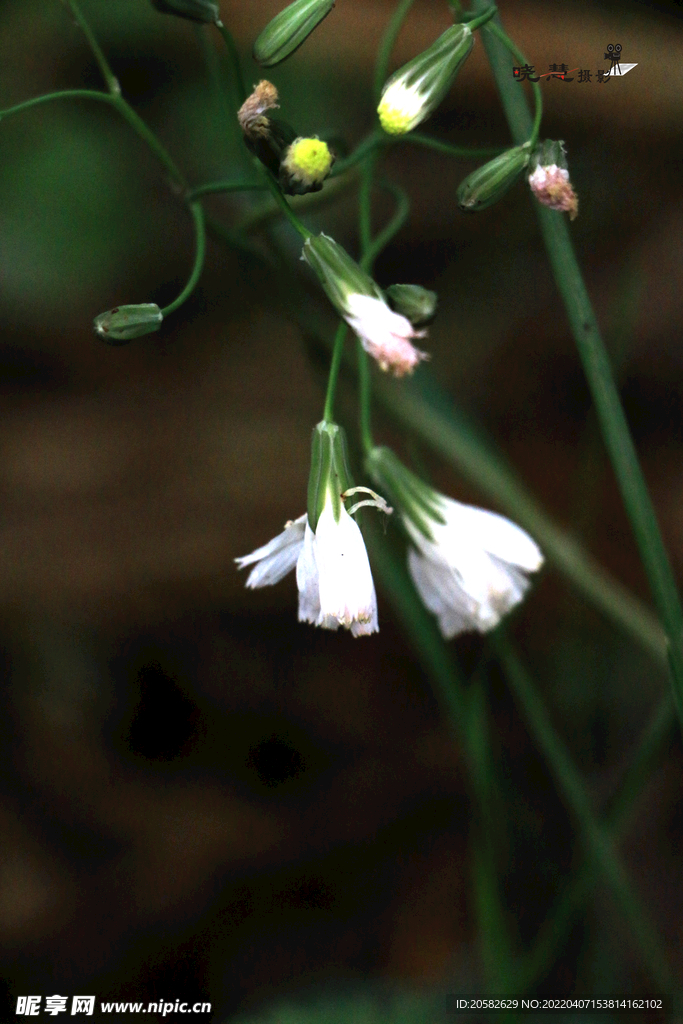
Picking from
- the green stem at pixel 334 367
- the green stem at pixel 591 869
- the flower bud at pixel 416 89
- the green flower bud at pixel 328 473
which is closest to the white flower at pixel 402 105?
the flower bud at pixel 416 89

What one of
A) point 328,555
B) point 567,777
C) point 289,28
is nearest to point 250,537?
point 567,777

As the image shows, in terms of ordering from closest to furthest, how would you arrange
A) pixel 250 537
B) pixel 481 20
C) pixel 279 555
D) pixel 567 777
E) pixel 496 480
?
1. pixel 481 20
2. pixel 279 555
3. pixel 567 777
4. pixel 496 480
5. pixel 250 537

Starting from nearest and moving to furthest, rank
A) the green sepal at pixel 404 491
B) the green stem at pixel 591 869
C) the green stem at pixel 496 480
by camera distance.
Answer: the green sepal at pixel 404 491
the green stem at pixel 591 869
the green stem at pixel 496 480

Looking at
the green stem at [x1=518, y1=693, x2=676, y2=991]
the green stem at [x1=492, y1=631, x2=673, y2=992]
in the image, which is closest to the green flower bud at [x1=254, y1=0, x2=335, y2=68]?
the green stem at [x1=492, y1=631, x2=673, y2=992]

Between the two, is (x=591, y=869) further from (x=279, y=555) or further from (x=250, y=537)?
(x=250, y=537)

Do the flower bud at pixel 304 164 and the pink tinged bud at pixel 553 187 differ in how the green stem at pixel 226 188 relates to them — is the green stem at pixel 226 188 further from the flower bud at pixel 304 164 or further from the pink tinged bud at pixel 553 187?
the pink tinged bud at pixel 553 187

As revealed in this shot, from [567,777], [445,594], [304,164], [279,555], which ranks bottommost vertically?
[567,777]
